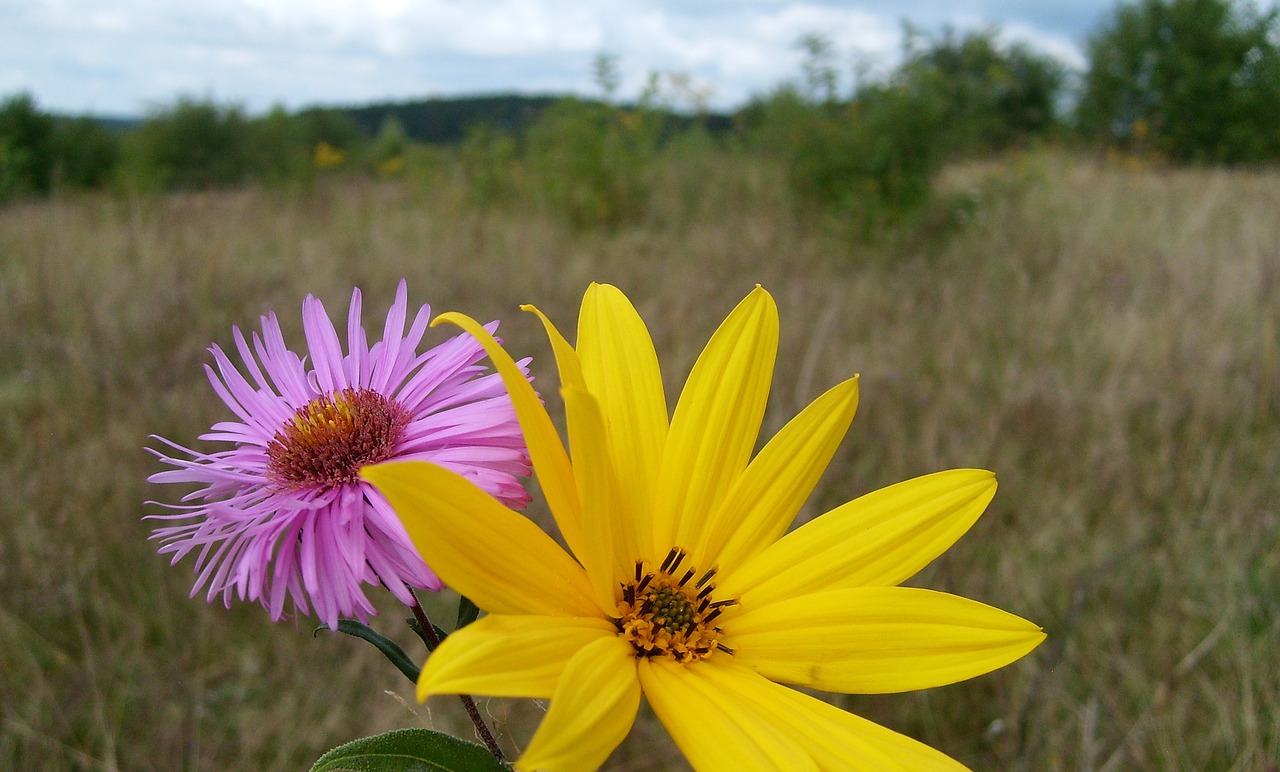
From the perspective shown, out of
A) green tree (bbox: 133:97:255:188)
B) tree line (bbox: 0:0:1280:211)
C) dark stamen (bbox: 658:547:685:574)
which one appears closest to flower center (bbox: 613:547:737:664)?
dark stamen (bbox: 658:547:685:574)

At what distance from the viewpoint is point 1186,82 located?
1189cm

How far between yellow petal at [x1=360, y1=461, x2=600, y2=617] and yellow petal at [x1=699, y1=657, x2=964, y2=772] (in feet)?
0.54

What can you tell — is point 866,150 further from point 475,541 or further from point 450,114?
point 450,114

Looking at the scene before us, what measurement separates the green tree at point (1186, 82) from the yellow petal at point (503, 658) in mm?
12258

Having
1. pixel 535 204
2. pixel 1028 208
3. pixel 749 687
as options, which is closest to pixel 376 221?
pixel 535 204

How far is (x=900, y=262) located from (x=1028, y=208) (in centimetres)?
195

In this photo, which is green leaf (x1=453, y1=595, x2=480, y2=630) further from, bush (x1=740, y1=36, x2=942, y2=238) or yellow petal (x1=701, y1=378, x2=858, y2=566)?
bush (x1=740, y1=36, x2=942, y2=238)

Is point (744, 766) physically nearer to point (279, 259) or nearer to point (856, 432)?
point (856, 432)

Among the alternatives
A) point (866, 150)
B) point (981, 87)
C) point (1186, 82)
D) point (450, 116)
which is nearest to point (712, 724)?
point (866, 150)

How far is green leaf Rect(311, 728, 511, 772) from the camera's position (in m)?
0.58

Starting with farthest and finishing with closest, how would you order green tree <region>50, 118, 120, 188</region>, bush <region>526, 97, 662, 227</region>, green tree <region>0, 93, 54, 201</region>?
green tree <region>50, 118, 120, 188</region>, green tree <region>0, 93, 54, 201</region>, bush <region>526, 97, 662, 227</region>

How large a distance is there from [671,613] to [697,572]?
0.08 meters

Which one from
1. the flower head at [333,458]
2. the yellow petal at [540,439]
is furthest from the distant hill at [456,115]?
the yellow petal at [540,439]

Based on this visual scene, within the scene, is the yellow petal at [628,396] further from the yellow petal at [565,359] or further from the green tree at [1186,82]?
the green tree at [1186,82]
